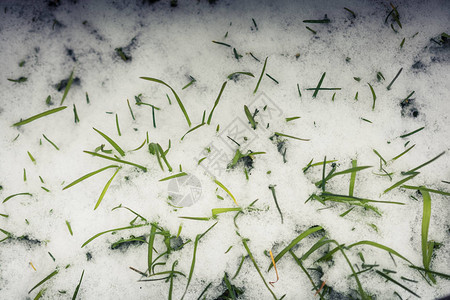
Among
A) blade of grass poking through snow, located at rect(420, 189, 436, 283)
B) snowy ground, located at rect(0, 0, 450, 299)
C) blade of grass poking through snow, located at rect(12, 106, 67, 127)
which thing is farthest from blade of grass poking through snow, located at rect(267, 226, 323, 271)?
blade of grass poking through snow, located at rect(12, 106, 67, 127)

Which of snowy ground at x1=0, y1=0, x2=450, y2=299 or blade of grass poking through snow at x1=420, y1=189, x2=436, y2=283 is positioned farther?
snowy ground at x1=0, y1=0, x2=450, y2=299

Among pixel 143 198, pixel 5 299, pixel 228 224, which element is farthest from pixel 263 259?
pixel 5 299

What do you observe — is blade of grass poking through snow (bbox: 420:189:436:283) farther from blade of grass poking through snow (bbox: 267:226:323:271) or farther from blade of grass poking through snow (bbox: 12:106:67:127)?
blade of grass poking through snow (bbox: 12:106:67:127)

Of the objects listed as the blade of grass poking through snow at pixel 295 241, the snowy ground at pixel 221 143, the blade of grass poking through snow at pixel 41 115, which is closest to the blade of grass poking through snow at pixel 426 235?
the snowy ground at pixel 221 143

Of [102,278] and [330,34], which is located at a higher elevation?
[330,34]

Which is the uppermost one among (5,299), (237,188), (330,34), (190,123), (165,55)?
(330,34)

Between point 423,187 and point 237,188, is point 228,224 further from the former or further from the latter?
point 423,187
